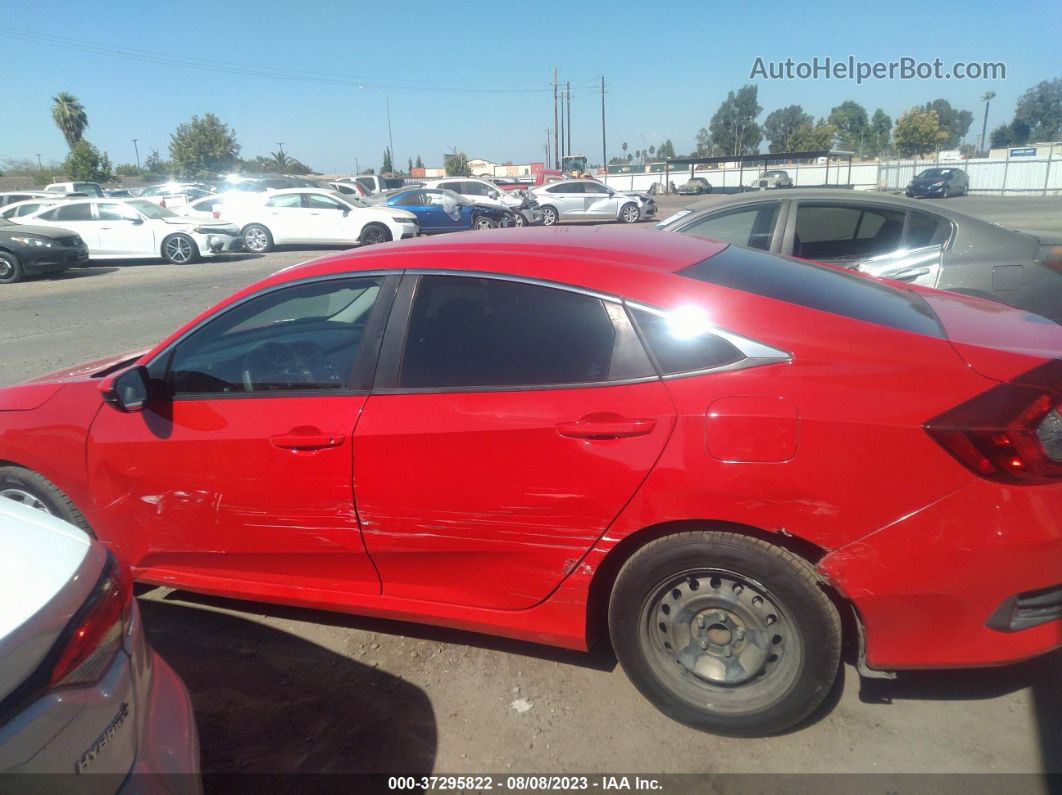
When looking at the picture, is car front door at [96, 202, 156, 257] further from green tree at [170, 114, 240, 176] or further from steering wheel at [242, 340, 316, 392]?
green tree at [170, 114, 240, 176]

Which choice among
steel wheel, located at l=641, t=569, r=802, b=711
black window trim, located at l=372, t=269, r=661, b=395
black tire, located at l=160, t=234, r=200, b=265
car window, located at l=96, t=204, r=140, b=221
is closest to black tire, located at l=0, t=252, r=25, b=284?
car window, located at l=96, t=204, r=140, b=221

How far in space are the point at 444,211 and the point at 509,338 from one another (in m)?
20.7

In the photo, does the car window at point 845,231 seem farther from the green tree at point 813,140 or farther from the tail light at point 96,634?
the green tree at point 813,140

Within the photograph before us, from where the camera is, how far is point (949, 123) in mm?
99688

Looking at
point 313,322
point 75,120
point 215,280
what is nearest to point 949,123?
point 75,120

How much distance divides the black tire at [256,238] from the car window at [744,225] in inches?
631

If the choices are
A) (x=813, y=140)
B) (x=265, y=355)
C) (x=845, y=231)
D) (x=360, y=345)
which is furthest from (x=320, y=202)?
(x=813, y=140)

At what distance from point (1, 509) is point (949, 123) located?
119593 mm

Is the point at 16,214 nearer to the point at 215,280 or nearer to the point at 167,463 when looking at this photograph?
the point at 215,280

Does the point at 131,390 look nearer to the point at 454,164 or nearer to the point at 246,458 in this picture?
the point at 246,458

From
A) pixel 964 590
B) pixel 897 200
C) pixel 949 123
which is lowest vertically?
pixel 964 590

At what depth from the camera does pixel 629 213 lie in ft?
93.9

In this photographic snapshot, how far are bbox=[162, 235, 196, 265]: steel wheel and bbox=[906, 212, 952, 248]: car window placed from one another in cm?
1627

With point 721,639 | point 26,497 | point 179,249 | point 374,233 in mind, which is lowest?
point 721,639
